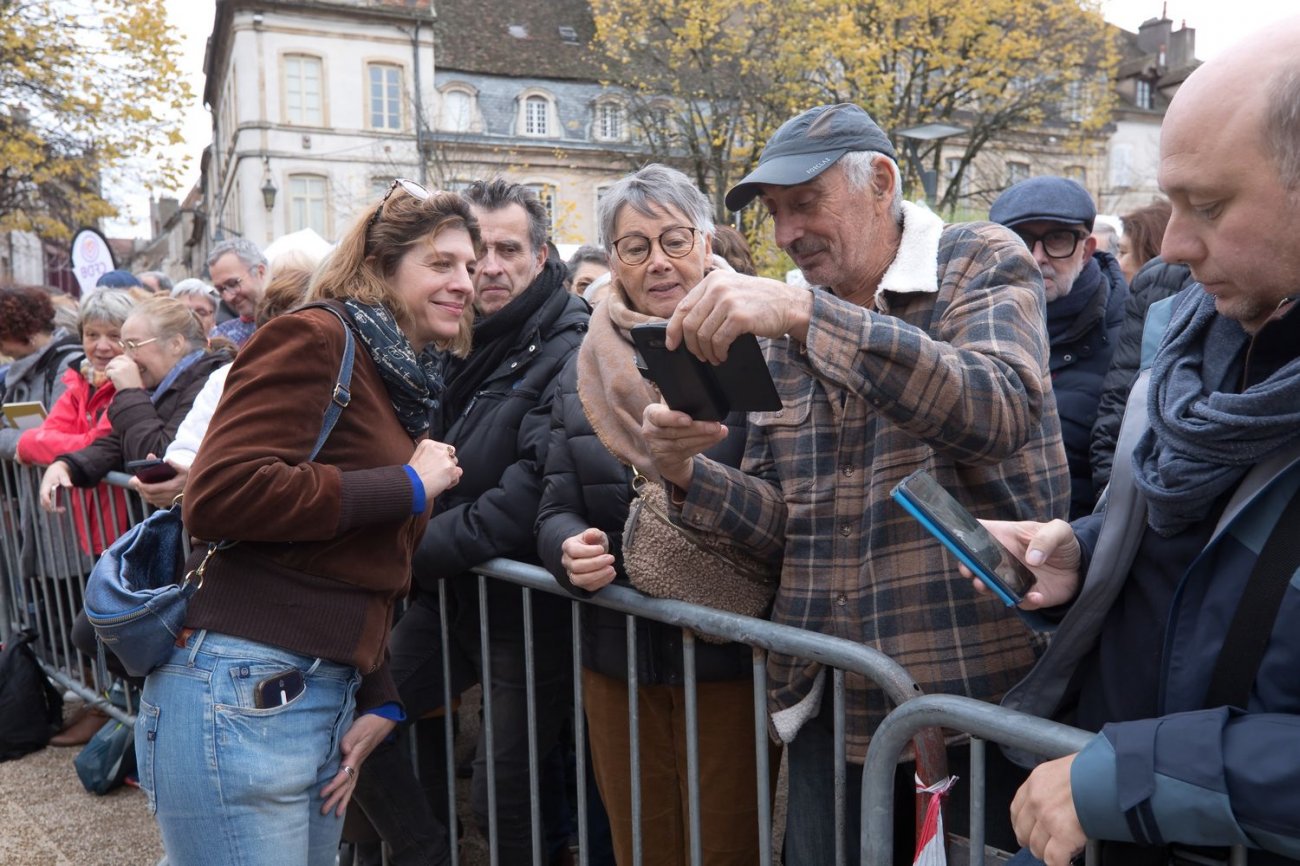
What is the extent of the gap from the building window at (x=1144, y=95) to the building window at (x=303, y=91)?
32.5 m

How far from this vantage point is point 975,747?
1.72m

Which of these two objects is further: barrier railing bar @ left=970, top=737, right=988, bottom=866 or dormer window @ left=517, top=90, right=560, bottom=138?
dormer window @ left=517, top=90, right=560, bottom=138

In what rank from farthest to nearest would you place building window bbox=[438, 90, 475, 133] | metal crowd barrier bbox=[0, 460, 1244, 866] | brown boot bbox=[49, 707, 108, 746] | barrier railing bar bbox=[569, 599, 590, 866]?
building window bbox=[438, 90, 475, 133] → brown boot bbox=[49, 707, 108, 746] → barrier railing bar bbox=[569, 599, 590, 866] → metal crowd barrier bbox=[0, 460, 1244, 866]

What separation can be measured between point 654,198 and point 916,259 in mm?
908

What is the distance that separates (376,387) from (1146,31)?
2004 inches

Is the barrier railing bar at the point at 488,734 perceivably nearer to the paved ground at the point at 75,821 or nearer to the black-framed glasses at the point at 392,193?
the paved ground at the point at 75,821

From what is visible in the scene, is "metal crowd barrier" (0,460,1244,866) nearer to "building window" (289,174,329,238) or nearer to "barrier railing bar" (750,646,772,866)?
"barrier railing bar" (750,646,772,866)

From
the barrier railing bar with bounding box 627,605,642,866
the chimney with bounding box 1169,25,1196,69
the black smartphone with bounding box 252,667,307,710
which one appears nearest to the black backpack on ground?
the black smartphone with bounding box 252,667,307,710

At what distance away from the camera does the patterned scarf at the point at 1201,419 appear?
130 centimetres

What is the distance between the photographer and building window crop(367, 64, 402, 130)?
36.3 meters

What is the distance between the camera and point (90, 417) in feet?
15.5

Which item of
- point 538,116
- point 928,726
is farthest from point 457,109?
point 928,726

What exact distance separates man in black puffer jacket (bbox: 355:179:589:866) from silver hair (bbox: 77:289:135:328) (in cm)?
219

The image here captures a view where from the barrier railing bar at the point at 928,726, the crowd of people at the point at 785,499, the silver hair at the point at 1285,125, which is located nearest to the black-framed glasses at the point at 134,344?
the crowd of people at the point at 785,499
